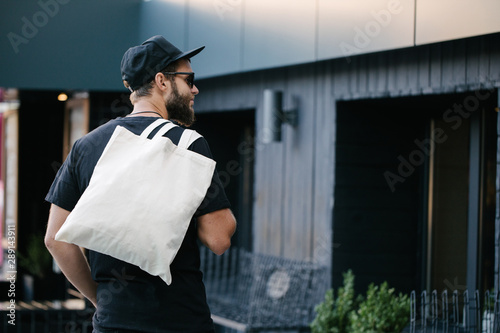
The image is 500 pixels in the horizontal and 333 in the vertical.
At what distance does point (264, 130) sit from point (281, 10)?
1.41 meters

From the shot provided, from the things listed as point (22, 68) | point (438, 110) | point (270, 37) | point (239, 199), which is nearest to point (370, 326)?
point (438, 110)

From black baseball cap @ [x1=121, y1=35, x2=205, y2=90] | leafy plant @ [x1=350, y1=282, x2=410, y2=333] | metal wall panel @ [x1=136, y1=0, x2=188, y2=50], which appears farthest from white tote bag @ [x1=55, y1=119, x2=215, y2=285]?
metal wall panel @ [x1=136, y1=0, x2=188, y2=50]

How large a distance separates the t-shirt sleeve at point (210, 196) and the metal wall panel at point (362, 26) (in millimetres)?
3670

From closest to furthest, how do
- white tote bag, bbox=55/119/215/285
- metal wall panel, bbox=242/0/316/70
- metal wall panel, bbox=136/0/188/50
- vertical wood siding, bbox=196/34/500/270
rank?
white tote bag, bbox=55/119/215/285, vertical wood siding, bbox=196/34/500/270, metal wall panel, bbox=242/0/316/70, metal wall panel, bbox=136/0/188/50

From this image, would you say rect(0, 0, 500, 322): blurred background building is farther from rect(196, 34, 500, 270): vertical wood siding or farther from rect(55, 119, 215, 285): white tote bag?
rect(55, 119, 215, 285): white tote bag

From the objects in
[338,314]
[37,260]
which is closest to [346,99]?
[338,314]

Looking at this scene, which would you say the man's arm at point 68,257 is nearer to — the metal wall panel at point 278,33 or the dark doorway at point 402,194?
the metal wall panel at point 278,33

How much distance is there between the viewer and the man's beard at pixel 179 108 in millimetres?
2297

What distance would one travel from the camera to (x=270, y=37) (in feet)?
22.8

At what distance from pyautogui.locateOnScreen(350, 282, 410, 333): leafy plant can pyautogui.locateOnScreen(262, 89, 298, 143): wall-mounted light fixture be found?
8.05ft

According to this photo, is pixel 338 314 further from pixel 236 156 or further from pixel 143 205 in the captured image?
pixel 143 205

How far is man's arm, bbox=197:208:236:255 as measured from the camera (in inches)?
81.3

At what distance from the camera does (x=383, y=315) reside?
5.35 metres

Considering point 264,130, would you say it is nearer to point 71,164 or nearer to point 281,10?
point 281,10
